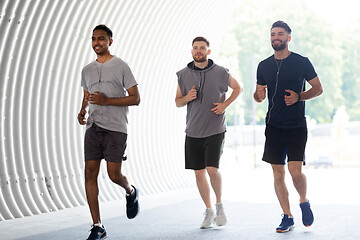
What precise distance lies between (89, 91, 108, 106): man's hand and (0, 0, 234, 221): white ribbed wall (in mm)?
2855

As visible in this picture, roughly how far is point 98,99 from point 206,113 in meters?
1.41

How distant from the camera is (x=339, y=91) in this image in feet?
190

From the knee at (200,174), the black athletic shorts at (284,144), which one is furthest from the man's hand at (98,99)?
the black athletic shorts at (284,144)

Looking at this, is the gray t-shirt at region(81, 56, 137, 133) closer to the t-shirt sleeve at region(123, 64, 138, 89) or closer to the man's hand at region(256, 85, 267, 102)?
the t-shirt sleeve at region(123, 64, 138, 89)

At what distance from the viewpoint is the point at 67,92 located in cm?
1193

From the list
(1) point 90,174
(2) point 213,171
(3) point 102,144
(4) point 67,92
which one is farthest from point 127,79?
(4) point 67,92

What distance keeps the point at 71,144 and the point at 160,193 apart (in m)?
2.68

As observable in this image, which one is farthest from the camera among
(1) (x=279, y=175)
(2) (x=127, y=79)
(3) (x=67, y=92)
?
(3) (x=67, y=92)

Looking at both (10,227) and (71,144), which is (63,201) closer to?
(71,144)

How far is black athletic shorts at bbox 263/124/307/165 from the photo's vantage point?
8047mm

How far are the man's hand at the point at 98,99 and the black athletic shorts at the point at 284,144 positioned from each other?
1.81 metres

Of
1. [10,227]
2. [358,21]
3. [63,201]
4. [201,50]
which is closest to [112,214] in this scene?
[63,201]

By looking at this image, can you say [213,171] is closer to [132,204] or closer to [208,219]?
[208,219]

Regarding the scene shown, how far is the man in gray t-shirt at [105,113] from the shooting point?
7648 mm
